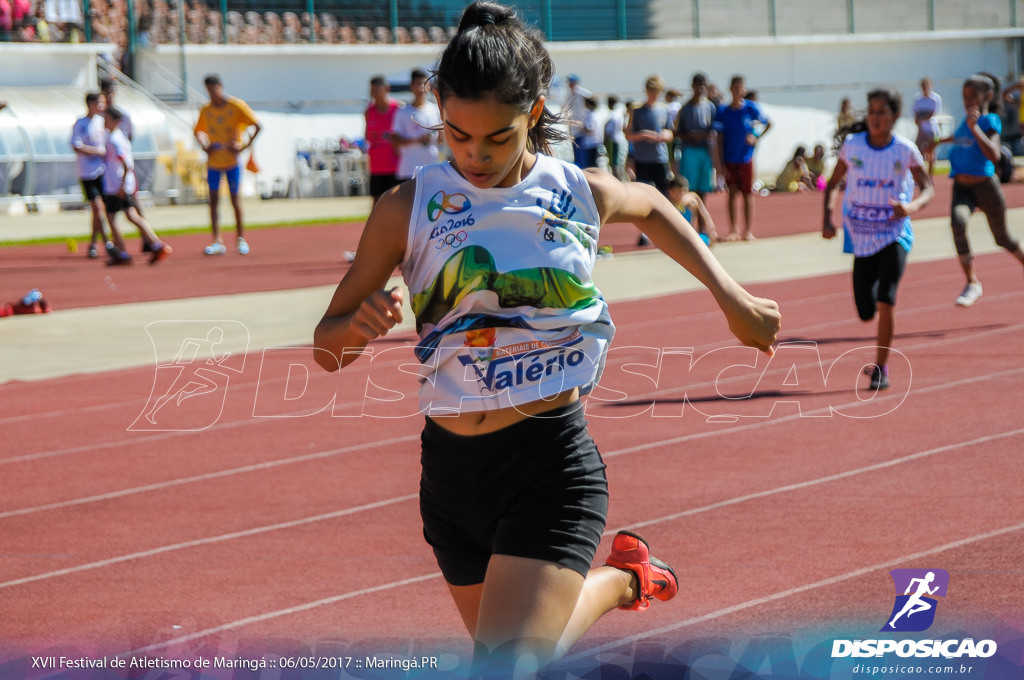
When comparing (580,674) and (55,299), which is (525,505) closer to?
(580,674)

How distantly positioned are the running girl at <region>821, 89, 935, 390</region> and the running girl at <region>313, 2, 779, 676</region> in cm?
531

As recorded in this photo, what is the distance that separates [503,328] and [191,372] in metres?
6.89

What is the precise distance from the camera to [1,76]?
3212 centimetres

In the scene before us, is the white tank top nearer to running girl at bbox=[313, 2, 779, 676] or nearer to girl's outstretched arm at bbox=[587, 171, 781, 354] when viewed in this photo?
running girl at bbox=[313, 2, 779, 676]

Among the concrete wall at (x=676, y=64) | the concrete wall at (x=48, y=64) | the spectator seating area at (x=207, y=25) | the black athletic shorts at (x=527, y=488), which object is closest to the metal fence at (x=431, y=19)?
the spectator seating area at (x=207, y=25)

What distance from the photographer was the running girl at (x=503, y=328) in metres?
3.07

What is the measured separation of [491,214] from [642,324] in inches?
326

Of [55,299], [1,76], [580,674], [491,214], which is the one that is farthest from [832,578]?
[1,76]

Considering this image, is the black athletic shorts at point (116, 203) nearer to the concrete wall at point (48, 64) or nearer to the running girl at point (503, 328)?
the running girl at point (503, 328)

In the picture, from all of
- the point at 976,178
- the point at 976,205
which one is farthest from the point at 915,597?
the point at 976,205

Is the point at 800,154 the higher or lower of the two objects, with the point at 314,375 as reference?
higher

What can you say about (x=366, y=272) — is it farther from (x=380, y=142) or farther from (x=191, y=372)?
(x=380, y=142)

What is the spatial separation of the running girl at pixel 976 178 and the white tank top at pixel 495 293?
8713mm

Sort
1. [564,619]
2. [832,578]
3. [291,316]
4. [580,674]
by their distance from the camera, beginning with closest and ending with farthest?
[564,619], [580,674], [832,578], [291,316]
